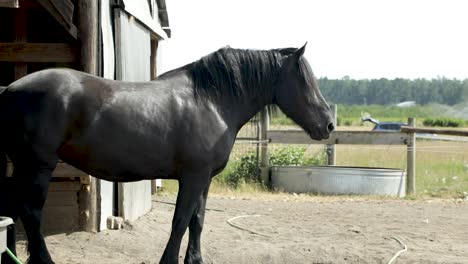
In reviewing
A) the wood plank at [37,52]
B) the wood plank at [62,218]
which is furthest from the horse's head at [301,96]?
the wood plank at [62,218]

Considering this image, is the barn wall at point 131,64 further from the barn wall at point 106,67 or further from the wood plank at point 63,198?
the wood plank at point 63,198

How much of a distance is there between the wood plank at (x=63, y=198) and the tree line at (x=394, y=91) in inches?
4600

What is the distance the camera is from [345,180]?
12281mm

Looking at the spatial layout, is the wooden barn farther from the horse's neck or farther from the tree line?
the tree line

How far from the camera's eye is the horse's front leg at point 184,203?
542 centimetres

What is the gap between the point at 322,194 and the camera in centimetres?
1242

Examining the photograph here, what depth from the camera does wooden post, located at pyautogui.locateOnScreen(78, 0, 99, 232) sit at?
23.8ft

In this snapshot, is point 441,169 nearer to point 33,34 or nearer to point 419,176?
point 419,176

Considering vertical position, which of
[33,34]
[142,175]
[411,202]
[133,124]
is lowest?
[411,202]

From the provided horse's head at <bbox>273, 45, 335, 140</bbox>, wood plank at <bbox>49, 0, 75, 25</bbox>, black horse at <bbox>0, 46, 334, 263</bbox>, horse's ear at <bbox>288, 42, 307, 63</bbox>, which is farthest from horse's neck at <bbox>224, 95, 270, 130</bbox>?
wood plank at <bbox>49, 0, 75, 25</bbox>

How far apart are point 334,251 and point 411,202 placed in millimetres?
4748

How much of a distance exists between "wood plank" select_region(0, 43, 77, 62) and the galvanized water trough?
246 inches

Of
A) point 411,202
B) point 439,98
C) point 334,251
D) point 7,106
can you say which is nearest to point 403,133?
point 411,202

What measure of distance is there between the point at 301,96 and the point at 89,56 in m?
2.58
